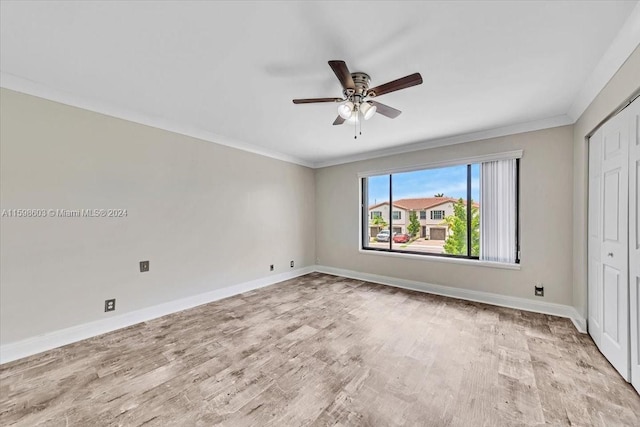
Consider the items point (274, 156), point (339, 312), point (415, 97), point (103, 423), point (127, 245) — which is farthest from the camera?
point (274, 156)

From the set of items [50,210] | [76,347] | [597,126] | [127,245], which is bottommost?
[76,347]

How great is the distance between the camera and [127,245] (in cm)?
292

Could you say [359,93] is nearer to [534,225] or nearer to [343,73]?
[343,73]

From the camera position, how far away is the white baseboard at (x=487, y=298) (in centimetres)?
303

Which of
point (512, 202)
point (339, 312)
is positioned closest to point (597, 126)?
point (512, 202)

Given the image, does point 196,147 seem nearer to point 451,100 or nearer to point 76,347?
point 76,347

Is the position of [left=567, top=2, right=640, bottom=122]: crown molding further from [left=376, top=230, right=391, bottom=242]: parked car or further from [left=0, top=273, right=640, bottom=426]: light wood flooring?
[left=376, top=230, right=391, bottom=242]: parked car

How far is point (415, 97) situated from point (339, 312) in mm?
2734

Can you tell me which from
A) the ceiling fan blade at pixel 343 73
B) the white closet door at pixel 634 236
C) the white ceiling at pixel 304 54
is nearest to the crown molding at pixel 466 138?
the white ceiling at pixel 304 54

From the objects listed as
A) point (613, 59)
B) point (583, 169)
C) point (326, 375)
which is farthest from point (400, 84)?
point (583, 169)

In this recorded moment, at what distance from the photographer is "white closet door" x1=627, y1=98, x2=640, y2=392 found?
1.77m

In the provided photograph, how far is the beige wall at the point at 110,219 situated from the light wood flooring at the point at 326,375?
0.47 meters

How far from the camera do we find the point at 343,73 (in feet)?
5.97

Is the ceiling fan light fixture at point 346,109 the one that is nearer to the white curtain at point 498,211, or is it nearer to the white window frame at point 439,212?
the white curtain at point 498,211
